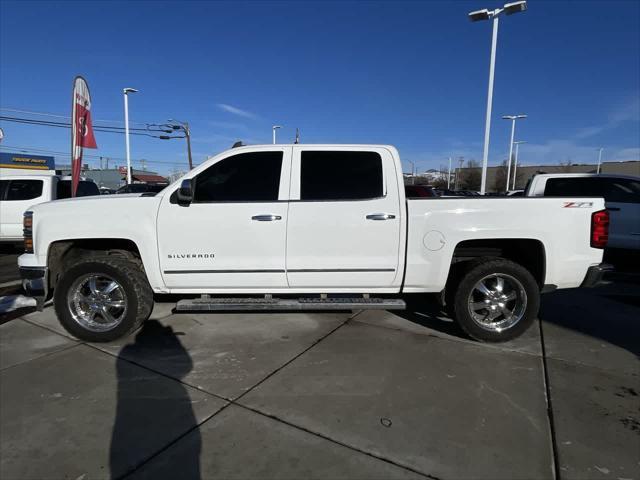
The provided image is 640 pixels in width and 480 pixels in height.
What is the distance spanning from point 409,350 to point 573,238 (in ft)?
6.50

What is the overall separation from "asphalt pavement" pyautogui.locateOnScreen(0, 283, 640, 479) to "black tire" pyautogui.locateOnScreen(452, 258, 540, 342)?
0.14m

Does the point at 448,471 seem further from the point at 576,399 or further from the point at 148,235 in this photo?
the point at 148,235

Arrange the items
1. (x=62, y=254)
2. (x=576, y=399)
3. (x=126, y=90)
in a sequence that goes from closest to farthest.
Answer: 1. (x=576, y=399)
2. (x=62, y=254)
3. (x=126, y=90)

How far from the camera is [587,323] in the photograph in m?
4.86

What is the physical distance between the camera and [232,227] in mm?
3975

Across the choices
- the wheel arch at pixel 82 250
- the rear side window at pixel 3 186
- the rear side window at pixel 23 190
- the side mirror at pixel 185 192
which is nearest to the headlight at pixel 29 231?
the wheel arch at pixel 82 250

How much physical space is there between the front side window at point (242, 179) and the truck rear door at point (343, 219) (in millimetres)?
219

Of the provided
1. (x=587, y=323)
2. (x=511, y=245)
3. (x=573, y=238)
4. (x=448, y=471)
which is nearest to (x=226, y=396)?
(x=448, y=471)

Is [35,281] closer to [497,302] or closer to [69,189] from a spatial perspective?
[497,302]

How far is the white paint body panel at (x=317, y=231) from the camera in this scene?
3.96 metres

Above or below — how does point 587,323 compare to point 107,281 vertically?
below

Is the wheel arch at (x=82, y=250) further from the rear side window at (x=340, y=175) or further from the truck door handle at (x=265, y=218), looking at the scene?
the rear side window at (x=340, y=175)

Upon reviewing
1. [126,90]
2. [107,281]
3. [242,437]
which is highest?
[126,90]

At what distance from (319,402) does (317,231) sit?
1.63 metres
